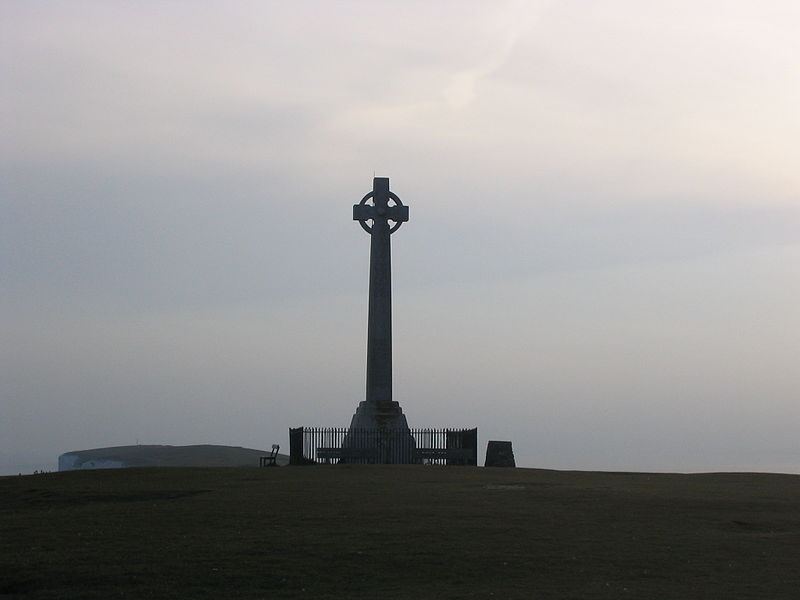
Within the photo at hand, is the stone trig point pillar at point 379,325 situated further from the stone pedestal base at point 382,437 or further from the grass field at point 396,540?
the grass field at point 396,540

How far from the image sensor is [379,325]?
147 feet

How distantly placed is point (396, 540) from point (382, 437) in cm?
2298

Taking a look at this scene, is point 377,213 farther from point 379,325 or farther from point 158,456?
point 158,456

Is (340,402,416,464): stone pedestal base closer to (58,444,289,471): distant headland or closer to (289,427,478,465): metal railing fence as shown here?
(289,427,478,465): metal railing fence

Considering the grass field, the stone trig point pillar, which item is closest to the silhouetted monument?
the stone trig point pillar

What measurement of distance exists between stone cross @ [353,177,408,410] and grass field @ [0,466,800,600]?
44.5 ft

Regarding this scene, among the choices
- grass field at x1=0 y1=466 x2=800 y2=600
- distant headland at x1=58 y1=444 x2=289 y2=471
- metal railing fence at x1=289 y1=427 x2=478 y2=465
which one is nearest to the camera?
grass field at x1=0 y1=466 x2=800 y2=600

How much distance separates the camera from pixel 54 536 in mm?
20656

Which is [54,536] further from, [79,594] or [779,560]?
[779,560]

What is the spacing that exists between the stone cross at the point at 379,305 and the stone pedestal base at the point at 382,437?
0.85 feet

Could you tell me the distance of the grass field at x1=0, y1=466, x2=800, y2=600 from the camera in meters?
16.7

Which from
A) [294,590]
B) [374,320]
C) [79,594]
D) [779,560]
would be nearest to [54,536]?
[79,594]

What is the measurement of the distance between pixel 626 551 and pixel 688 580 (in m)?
2.23

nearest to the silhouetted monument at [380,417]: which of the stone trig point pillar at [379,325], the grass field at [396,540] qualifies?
the stone trig point pillar at [379,325]
